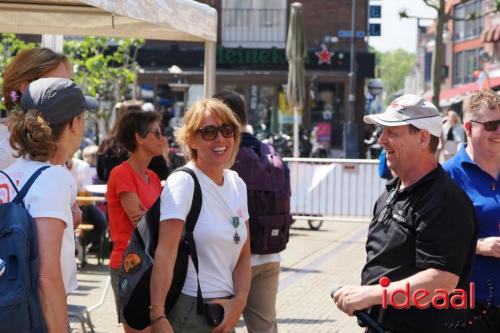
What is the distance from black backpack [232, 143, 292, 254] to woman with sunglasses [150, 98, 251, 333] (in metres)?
1.27

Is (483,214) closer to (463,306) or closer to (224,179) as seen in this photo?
(463,306)

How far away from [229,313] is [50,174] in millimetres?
1197

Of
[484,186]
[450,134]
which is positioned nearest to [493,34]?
[450,134]

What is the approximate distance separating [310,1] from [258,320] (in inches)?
1448

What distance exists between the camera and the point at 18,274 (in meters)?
3.29

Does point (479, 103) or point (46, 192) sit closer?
point (46, 192)

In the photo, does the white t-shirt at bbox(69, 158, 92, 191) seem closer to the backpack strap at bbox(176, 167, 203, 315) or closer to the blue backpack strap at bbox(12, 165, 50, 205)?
the backpack strap at bbox(176, 167, 203, 315)

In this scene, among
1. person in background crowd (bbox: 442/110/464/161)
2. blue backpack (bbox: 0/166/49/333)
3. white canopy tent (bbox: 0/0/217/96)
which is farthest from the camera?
person in background crowd (bbox: 442/110/464/161)

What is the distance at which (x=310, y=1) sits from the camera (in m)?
41.8

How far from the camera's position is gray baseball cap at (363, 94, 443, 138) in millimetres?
4070

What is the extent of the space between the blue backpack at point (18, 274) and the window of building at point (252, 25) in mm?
37689

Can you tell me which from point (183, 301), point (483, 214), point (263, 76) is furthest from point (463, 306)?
point (263, 76)

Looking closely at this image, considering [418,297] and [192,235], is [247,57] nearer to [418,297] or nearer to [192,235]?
[192,235]

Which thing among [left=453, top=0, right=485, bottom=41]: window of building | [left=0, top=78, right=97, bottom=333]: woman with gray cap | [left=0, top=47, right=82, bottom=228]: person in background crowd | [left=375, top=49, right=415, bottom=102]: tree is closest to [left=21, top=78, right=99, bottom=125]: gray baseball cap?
[left=0, top=78, right=97, bottom=333]: woman with gray cap
